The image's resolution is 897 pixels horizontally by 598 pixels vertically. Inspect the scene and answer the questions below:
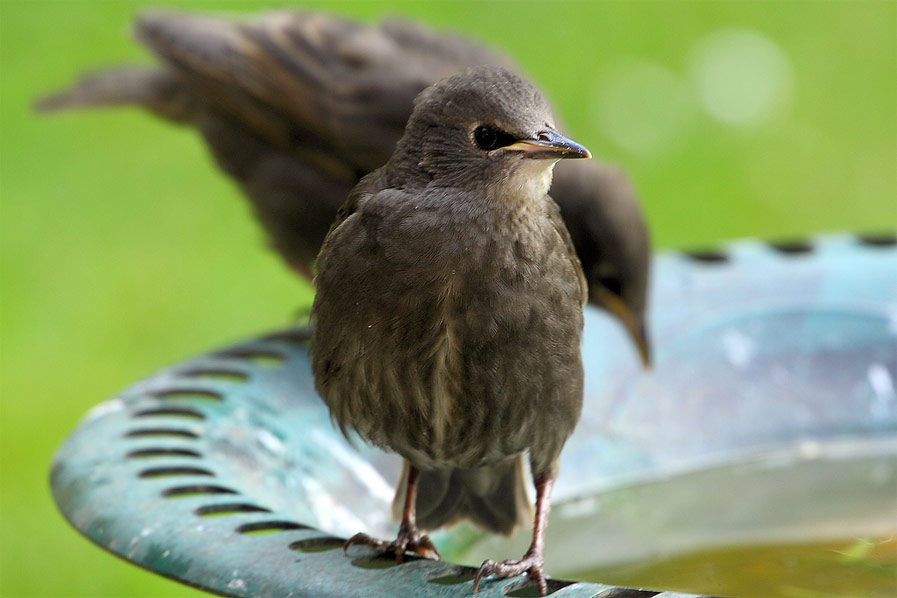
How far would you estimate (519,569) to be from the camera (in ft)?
8.75

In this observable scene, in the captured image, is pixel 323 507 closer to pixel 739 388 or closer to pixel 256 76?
pixel 739 388

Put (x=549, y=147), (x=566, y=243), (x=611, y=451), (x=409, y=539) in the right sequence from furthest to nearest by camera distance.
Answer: (x=611, y=451) → (x=409, y=539) → (x=566, y=243) → (x=549, y=147)

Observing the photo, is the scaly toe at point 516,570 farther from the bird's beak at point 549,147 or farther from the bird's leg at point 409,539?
the bird's beak at point 549,147

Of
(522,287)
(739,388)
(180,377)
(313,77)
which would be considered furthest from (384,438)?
(313,77)

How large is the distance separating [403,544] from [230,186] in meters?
3.52

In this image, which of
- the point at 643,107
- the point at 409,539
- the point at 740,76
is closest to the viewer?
the point at 409,539

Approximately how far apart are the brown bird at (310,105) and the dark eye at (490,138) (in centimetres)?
210

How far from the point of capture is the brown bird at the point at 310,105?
4.83 m

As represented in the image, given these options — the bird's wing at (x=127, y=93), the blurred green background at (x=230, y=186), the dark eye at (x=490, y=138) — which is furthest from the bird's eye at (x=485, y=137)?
the blurred green background at (x=230, y=186)

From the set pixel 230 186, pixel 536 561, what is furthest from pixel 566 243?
pixel 230 186

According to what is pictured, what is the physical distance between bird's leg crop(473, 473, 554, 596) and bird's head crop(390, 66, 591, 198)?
710mm

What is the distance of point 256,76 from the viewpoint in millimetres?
5414

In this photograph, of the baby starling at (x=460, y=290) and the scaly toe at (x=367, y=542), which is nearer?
the baby starling at (x=460, y=290)

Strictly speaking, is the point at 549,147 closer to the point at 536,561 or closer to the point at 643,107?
the point at 536,561
